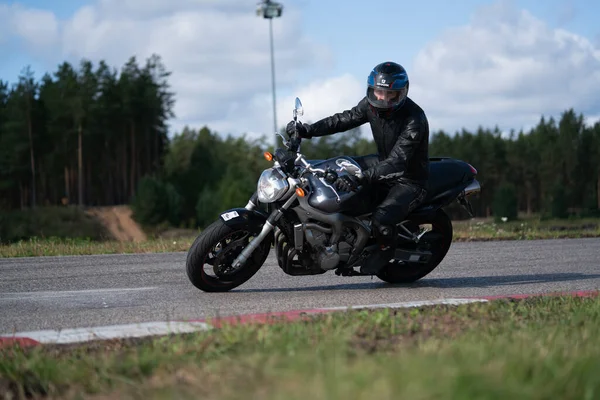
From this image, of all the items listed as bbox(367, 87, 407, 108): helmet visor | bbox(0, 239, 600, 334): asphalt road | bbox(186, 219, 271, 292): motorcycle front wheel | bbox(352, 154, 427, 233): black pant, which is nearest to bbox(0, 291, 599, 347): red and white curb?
bbox(0, 239, 600, 334): asphalt road

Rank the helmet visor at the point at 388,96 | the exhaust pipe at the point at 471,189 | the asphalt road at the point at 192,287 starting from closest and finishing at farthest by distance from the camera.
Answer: the asphalt road at the point at 192,287
the helmet visor at the point at 388,96
the exhaust pipe at the point at 471,189

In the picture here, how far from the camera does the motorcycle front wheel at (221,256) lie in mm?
8133

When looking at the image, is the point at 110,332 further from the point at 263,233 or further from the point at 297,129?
the point at 297,129

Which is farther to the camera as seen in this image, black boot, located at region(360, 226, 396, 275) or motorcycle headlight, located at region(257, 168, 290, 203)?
black boot, located at region(360, 226, 396, 275)

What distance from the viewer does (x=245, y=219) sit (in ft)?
27.0

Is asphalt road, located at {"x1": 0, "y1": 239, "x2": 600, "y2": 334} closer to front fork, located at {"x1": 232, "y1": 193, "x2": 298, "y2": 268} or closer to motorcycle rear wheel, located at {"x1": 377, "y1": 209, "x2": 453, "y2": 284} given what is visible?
motorcycle rear wheel, located at {"x1": 377, "y1": 209, "x2": 453, "y2": 284}

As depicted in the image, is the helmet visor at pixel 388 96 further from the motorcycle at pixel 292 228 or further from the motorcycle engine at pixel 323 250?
the motorcycle engine at pixel 323 250

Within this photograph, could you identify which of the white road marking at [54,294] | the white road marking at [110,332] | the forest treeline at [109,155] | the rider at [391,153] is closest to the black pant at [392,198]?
the rider at [391,153]

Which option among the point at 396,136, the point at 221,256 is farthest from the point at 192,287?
the point at 396,136

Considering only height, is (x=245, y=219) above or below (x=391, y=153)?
below

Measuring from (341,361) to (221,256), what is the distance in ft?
14.7

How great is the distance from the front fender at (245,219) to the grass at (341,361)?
2.20m

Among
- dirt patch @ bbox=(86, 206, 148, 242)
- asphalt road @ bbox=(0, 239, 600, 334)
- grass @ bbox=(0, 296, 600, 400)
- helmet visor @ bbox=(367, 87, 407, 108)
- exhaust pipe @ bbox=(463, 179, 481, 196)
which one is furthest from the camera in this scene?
dirt patch @ bbox=(86, 206, 148, 242)

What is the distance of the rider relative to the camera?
333 inches
